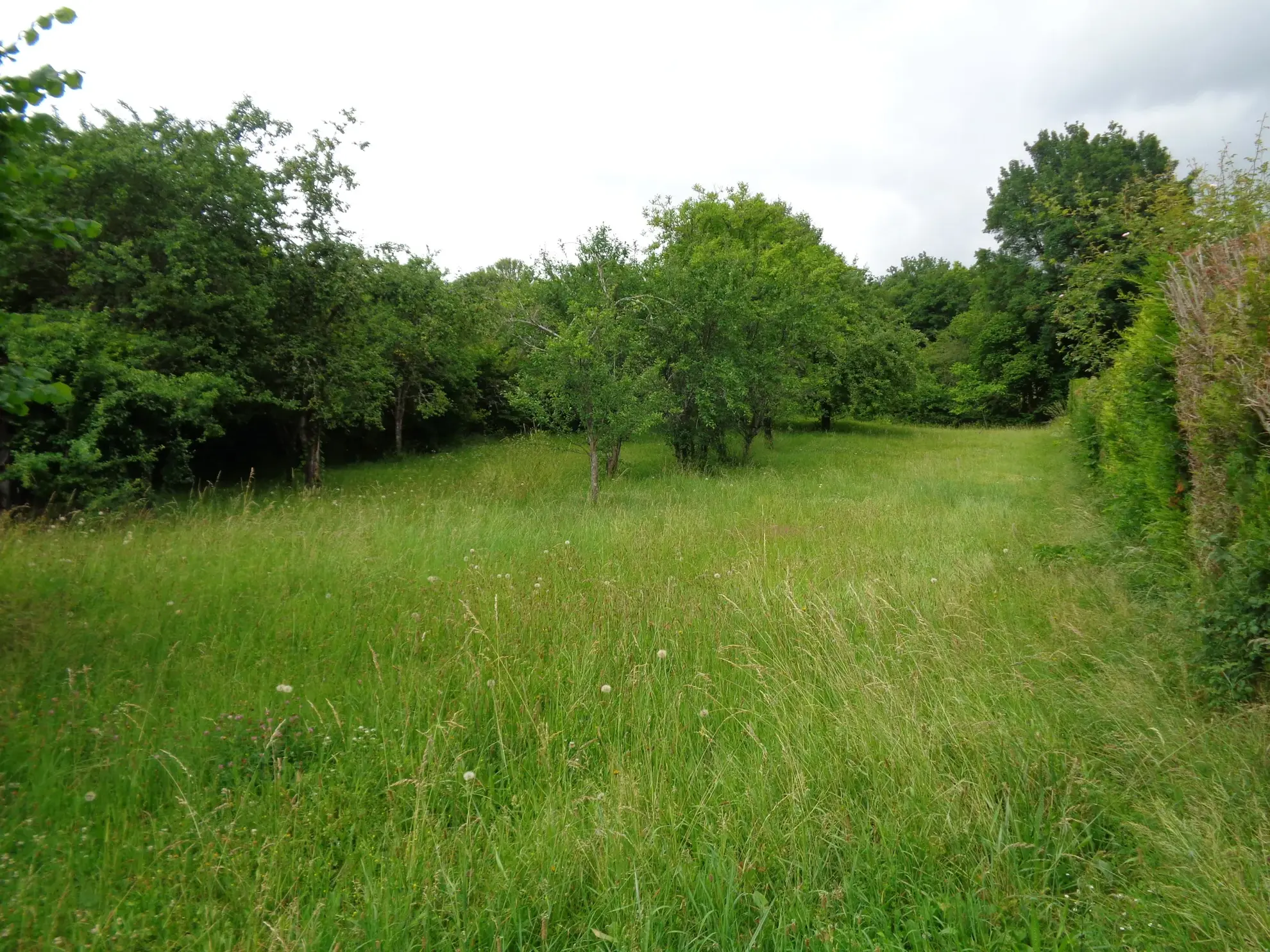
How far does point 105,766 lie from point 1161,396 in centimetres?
692

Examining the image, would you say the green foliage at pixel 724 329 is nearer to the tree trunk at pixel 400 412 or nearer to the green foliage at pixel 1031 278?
the tree trunk at pixel 400 412

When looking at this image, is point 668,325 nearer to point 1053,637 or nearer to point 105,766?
point 1053,637

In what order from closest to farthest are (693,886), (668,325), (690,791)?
(693,886), (690,791), (668,325)

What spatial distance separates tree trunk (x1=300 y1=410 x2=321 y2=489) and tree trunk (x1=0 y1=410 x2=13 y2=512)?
4.93 m

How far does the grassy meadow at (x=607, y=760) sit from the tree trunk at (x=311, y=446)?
770 centimetres

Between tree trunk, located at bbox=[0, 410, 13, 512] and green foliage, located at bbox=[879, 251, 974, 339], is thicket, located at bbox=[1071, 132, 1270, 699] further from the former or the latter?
green foliage, located at bbox=[879, 251, 974, 339]

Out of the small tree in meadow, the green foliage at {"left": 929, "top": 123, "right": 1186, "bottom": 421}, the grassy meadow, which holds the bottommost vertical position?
the grassy meadow

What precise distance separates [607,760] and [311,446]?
41.4ft

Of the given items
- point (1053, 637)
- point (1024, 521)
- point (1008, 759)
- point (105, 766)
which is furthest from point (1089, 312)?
point (105, 766)

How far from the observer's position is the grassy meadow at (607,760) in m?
2.19

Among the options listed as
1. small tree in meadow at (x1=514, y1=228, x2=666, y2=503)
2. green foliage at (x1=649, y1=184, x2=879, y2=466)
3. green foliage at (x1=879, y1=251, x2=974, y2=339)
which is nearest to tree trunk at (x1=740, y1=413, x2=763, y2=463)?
green foliage at (x1=649, y1=184, x2=879, y2=466)

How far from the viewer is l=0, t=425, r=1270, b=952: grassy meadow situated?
86.3 inches

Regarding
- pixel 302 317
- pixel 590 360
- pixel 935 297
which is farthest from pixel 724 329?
pixel 935 297

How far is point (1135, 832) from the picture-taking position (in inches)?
95.4
